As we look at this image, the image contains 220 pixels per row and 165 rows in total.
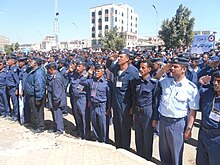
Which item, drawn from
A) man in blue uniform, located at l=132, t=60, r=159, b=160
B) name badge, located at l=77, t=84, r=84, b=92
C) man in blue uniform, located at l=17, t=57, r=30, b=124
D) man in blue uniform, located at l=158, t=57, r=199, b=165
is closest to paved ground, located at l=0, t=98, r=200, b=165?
man in blue uniform, located at l=132, t=60, r=159, b=160

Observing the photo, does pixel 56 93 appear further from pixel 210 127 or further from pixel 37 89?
pixel 210 127

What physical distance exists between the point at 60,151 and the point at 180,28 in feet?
88.4

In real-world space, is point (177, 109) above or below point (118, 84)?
below

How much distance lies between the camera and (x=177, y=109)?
131 inches

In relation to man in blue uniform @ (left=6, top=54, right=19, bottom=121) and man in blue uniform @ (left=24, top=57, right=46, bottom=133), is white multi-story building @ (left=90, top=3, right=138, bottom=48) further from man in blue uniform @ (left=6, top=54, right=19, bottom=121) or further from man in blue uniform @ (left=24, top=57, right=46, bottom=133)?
man in blue uniform @ (left=24, top=57, right=46, bottom=133)

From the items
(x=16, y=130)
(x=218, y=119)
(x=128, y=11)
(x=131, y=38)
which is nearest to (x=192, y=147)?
(x=218, y=119)

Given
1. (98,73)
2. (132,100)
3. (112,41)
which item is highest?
(112,41)

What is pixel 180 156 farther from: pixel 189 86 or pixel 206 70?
pixel 206 70

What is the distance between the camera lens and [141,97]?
159 inches

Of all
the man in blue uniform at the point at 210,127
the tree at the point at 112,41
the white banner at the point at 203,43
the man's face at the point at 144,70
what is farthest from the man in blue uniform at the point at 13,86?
the tree at the point at 112,41

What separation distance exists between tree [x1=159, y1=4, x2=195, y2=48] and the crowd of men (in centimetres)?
2410

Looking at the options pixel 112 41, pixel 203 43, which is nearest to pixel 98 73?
pixel 203 43

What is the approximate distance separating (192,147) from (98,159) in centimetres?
194

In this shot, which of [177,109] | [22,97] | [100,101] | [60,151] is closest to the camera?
[177,109]
